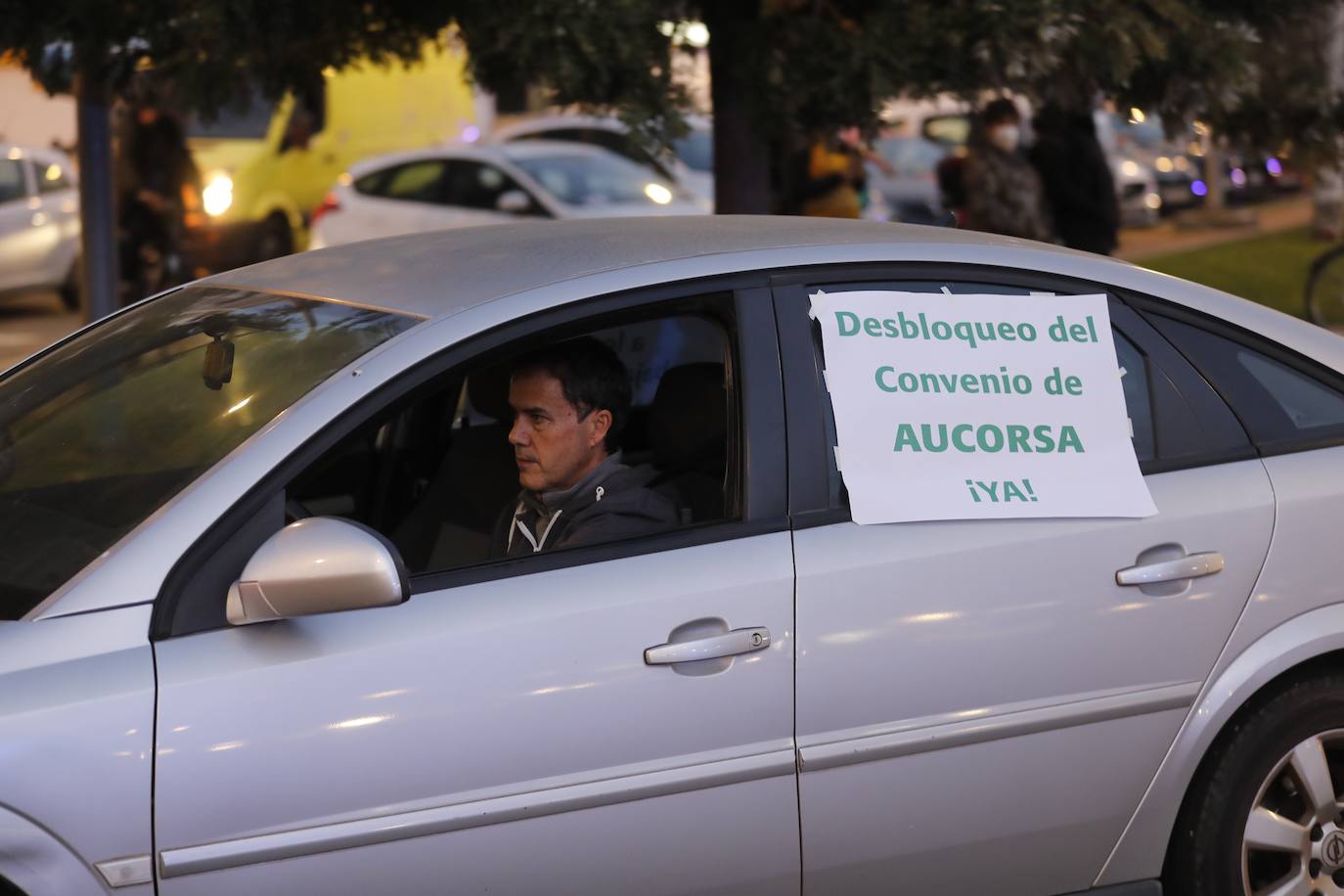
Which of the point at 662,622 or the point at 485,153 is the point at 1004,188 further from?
the point at 662,622

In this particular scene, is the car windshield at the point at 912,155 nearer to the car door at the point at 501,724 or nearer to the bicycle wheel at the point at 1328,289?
the bicycle wheel at the point at 1328,289

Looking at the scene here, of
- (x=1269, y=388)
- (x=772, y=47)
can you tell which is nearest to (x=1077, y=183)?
(x=772, y=47)

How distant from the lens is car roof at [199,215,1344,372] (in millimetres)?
3273

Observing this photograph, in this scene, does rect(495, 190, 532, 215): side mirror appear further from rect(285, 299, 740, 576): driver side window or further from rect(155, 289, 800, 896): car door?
rect(155, 289, 800, 896): car door

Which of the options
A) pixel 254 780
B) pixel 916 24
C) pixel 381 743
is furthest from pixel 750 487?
pixel 916 24

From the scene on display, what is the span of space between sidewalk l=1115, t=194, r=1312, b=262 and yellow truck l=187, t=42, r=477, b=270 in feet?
24.7

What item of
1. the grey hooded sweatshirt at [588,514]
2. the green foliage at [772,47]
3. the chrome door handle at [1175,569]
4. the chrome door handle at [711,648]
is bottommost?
the chrome door handle at [711,648]

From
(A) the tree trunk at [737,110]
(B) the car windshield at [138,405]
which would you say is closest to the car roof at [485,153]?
(A) the tree trunk at [737,110]

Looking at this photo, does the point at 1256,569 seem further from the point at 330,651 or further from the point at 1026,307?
the point at 330,651

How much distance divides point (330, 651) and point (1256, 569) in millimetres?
1815

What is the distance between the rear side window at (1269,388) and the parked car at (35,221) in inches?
532

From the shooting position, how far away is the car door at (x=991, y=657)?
3154mm

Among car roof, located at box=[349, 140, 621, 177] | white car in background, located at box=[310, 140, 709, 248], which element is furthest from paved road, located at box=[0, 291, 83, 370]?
car roof, located at box=[349, 140, 621, 177]

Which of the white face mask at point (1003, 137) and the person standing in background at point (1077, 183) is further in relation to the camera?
the person standing in background at point (1077, 183)
